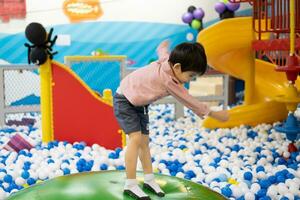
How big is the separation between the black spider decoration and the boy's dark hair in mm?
1615

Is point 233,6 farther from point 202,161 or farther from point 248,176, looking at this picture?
point 248,176

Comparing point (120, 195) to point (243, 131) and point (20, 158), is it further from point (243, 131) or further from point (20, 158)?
point (243, 131)

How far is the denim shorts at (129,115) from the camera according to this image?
5.91ft

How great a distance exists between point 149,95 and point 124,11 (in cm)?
511

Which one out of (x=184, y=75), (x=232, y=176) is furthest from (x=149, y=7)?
(x=184, y=75)

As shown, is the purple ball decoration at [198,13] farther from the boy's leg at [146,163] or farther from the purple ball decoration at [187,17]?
the boy's leg at [146,163]

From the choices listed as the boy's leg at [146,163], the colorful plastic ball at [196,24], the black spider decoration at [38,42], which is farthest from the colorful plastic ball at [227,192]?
the colorful plastic ball at [196,24]

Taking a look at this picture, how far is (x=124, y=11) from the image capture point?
21.9 feet

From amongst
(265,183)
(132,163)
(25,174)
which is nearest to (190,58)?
(132,163)

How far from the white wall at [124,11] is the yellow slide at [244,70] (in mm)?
2777

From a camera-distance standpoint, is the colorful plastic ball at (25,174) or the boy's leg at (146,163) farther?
the colorful plastic ball at (25,174)

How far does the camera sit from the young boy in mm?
1636

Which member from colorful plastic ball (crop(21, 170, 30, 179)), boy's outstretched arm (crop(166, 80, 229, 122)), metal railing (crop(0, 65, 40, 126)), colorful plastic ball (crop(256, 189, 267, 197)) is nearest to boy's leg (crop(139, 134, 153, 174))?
boy's outstretched arm (crop(166, 80, 229, 122))

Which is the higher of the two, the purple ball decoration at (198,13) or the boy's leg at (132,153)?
the purple ball decoration at (198,13)
